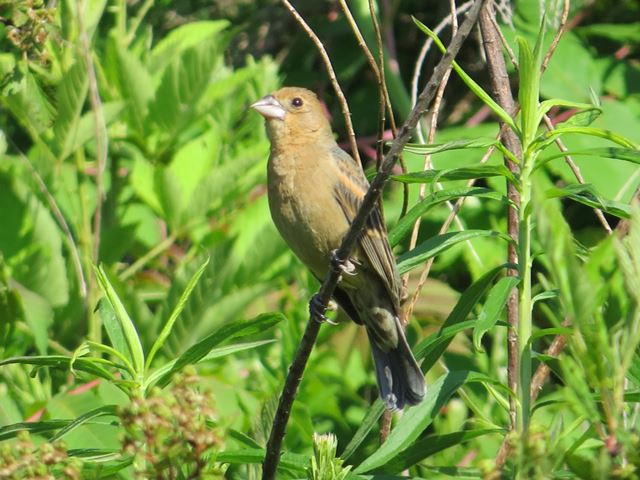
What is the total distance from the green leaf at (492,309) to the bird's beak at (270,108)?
196cm

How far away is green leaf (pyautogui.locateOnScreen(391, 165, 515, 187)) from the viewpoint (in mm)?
2508

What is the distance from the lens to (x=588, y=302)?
1.57 m

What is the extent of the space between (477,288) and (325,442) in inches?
24.8

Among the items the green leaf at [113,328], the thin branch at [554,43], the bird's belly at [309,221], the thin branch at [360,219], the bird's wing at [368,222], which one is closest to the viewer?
the thin branch at [360,219]

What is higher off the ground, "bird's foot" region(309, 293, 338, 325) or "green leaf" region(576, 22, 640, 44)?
"bird's foot" region(309, 293, 338, 325)

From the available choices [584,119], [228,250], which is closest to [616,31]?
[228,250]

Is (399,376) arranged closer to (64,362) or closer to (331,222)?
(331,222)

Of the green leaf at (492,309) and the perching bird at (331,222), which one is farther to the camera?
the perching bird at (331,222)

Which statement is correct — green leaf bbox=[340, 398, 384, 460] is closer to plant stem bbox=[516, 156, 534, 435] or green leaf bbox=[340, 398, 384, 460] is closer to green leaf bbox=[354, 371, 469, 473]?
green leaf bbox=[354, 371, 469, 473]

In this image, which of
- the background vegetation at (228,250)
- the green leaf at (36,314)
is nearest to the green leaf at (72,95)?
the background vegetation at (228,250)

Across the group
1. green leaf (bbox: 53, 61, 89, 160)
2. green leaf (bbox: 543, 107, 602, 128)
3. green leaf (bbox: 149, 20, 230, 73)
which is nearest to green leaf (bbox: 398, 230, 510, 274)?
green leaf (bbox: 543, 107, 602, 128)

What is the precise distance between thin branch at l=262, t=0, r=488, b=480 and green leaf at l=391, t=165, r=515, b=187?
6.7 inches

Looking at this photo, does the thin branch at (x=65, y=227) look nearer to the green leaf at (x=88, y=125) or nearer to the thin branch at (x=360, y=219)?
the green leaf at (x=88, y=125)

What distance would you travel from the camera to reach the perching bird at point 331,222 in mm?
3865
